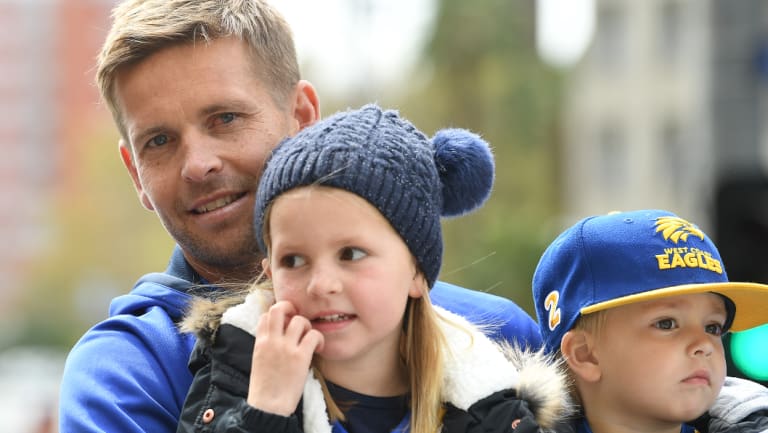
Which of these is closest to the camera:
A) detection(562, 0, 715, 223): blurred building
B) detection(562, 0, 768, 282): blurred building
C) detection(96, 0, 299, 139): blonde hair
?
detection(96, 0, 299, 139): blonde hair

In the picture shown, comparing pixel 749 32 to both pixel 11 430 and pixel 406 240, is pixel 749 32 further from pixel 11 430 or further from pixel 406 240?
pixel 11 430

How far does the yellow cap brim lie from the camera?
3.01m

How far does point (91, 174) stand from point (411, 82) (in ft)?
98.6

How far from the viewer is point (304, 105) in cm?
360

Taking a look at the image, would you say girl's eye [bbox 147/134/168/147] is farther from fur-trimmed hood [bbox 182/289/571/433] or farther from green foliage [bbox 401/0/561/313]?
green foliage [bbox 401/0/561/313]

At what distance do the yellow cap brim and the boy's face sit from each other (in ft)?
0.15

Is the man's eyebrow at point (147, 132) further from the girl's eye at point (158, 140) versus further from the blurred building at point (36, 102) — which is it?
the blurred building at point (36, 102)

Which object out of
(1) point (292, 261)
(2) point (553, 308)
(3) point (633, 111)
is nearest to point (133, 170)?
(1) point (292, 261)

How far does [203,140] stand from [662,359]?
1236 millimetres

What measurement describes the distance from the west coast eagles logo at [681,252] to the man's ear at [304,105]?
3.29 feet

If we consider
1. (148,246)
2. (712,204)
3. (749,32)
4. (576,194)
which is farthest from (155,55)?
(148,246)

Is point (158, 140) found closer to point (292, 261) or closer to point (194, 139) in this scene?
point (194, 139)

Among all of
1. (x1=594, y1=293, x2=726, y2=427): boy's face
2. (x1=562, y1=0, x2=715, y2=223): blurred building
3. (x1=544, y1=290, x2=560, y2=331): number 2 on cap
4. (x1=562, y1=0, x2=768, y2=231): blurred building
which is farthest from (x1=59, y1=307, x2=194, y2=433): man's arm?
(x1=562, y1=0, x2=715, y2=223): blurred building

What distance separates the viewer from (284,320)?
277 cm
